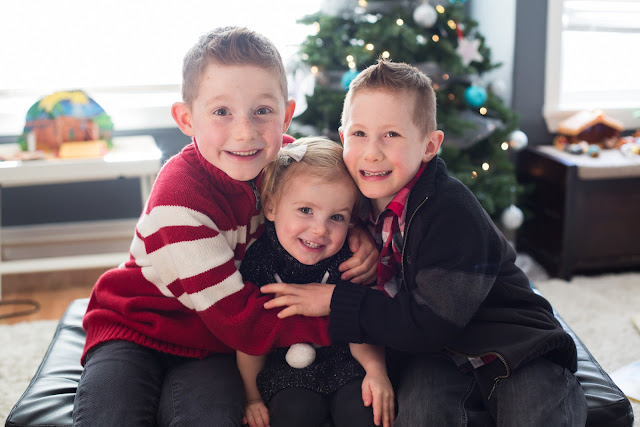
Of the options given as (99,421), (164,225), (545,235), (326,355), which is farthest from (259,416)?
(545,235)

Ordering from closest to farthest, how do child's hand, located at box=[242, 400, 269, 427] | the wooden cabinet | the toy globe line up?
1. child's hand, located at box=[242, 400, 269, 427]
2. the toy globe
3. the wooden cabinet

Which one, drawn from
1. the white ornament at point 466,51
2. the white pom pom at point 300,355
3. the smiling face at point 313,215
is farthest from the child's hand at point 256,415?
the white ornament at point 466,51

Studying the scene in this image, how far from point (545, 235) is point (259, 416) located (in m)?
2.00

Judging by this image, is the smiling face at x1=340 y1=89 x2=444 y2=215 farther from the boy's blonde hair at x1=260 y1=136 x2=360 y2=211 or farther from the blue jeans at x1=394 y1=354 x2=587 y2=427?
the blue jeans at x1=394 y1=354 x2=587 y2=427

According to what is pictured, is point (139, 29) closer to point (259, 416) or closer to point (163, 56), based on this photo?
point (163, 56)

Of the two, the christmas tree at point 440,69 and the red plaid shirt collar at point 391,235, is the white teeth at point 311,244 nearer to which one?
the red plaid shirt collar at point 391,235

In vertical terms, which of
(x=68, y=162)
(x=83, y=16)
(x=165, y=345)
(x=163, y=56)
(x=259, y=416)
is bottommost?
(x=259, y=416)

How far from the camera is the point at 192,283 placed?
1.29 metres

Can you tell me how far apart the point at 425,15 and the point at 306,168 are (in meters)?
1.40

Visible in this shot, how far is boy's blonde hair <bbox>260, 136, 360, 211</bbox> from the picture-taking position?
1.35 meters

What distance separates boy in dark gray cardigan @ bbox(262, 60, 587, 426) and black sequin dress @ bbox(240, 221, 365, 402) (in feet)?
0.23

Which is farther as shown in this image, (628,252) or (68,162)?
(628,252)

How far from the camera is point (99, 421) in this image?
120 centimetres

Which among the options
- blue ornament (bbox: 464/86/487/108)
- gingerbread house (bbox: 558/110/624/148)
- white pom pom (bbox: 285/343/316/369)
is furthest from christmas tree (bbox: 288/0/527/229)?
white pom pom (bbox: 285/343/316/369)
